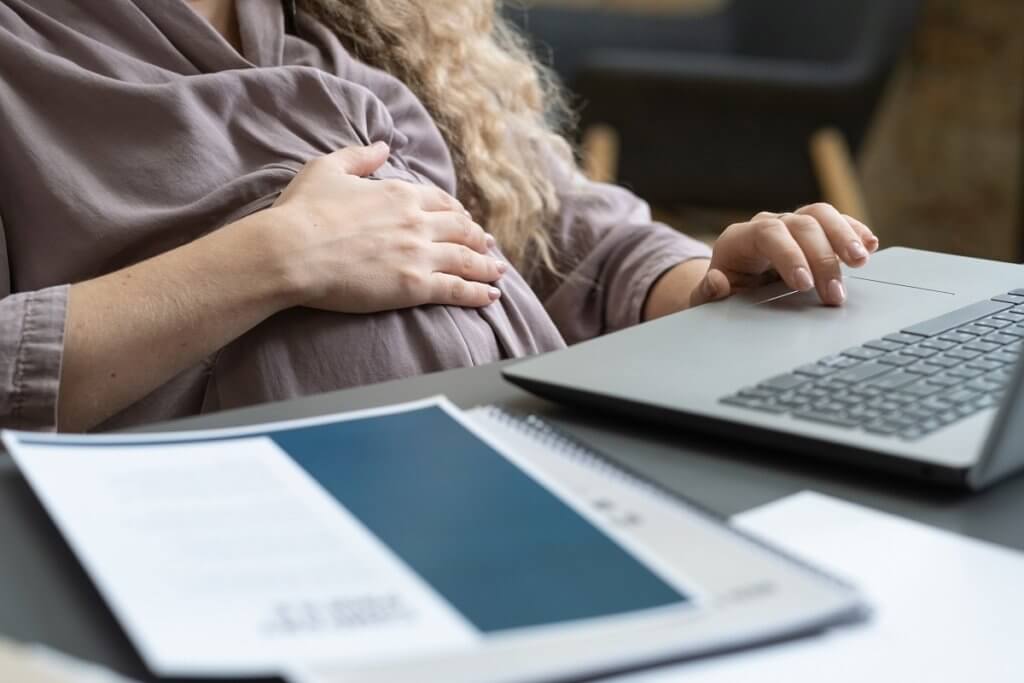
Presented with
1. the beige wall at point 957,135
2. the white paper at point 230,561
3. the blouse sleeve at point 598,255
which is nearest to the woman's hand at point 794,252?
the blouse sleeve at point 598,255

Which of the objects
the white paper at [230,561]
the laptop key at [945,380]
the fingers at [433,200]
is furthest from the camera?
the fingers at [433,200]

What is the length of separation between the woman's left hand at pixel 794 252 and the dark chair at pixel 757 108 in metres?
2.04

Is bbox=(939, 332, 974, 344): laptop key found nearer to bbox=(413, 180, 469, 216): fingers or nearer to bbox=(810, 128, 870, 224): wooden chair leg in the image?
bbox=(413, 180, 469, 216): fingers

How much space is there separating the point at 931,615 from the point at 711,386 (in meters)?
0.20

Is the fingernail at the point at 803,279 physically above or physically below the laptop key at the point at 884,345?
below

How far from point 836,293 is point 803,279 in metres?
0.04

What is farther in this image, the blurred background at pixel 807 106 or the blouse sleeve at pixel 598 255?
the blurred background at pixel 807 106

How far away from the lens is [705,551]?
456 millimetres

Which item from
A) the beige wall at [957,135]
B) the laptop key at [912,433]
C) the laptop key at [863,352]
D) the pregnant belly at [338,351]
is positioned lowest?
the beige wall at [957,135]

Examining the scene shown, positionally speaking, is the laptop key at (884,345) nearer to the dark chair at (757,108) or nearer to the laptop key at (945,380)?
the laptop key at (945,380)

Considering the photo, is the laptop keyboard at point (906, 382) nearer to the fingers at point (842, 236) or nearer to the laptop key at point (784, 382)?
the laptop key at point (784, 382)

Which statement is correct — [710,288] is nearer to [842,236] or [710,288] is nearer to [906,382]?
[842,236]

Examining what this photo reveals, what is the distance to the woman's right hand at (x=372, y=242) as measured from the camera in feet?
2.81

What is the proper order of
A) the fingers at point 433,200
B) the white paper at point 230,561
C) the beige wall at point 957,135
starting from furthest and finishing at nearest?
1. the beige wall at point 957,135
2. the fingers at point 433,200
3. the white paper at point 230,561
